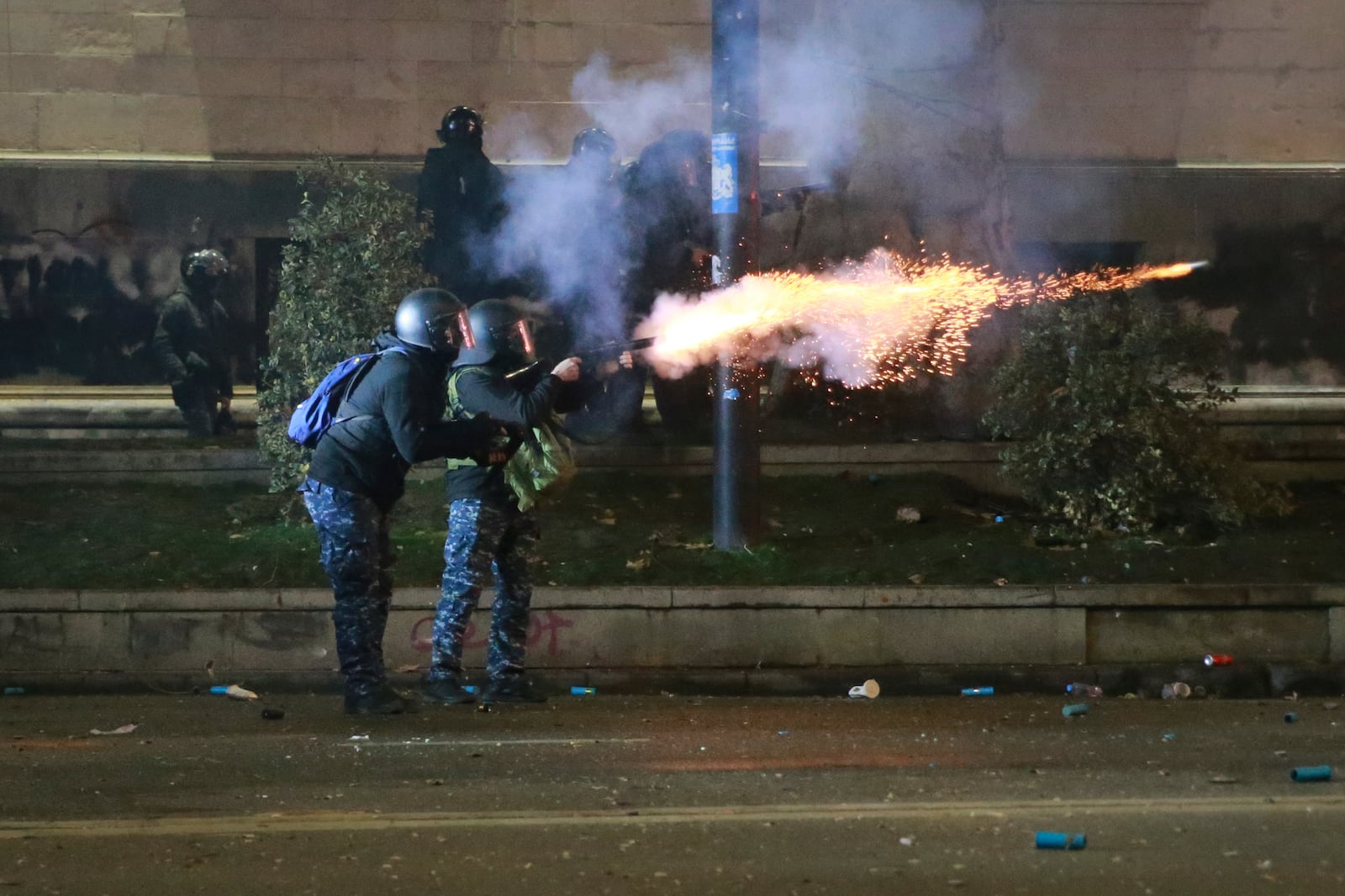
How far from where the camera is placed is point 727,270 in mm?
8805

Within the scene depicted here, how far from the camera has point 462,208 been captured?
10672mm

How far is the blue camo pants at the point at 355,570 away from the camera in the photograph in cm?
709

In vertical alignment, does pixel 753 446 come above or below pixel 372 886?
above

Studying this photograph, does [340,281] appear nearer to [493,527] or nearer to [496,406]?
[496,406]

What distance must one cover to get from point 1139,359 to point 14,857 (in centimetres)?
640

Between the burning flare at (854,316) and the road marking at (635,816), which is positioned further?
the burning flare at (854,316)

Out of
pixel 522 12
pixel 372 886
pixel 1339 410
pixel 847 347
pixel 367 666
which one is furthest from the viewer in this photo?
pixel 522 12

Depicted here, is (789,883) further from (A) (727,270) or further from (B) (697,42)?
(B) (697,42)

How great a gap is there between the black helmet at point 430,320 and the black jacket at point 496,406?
225mm

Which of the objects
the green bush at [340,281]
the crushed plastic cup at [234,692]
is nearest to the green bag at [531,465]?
the crushed plastic cup at [234,692]

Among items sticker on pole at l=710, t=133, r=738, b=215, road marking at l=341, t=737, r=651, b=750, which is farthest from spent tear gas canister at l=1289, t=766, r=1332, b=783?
sticker on pole at l=710, t=133, r=738, b=215

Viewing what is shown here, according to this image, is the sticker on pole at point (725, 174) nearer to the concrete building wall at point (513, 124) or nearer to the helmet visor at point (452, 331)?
the helmet visor at point (452, 331)

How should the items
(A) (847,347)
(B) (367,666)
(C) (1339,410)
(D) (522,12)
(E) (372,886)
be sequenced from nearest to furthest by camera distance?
(E) (372,886) < (B) (367,666) < (A) (847,347) < (C) (1339,410) < (D) (522,12)

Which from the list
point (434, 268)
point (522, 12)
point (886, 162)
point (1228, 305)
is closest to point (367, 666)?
point (434, 268)
